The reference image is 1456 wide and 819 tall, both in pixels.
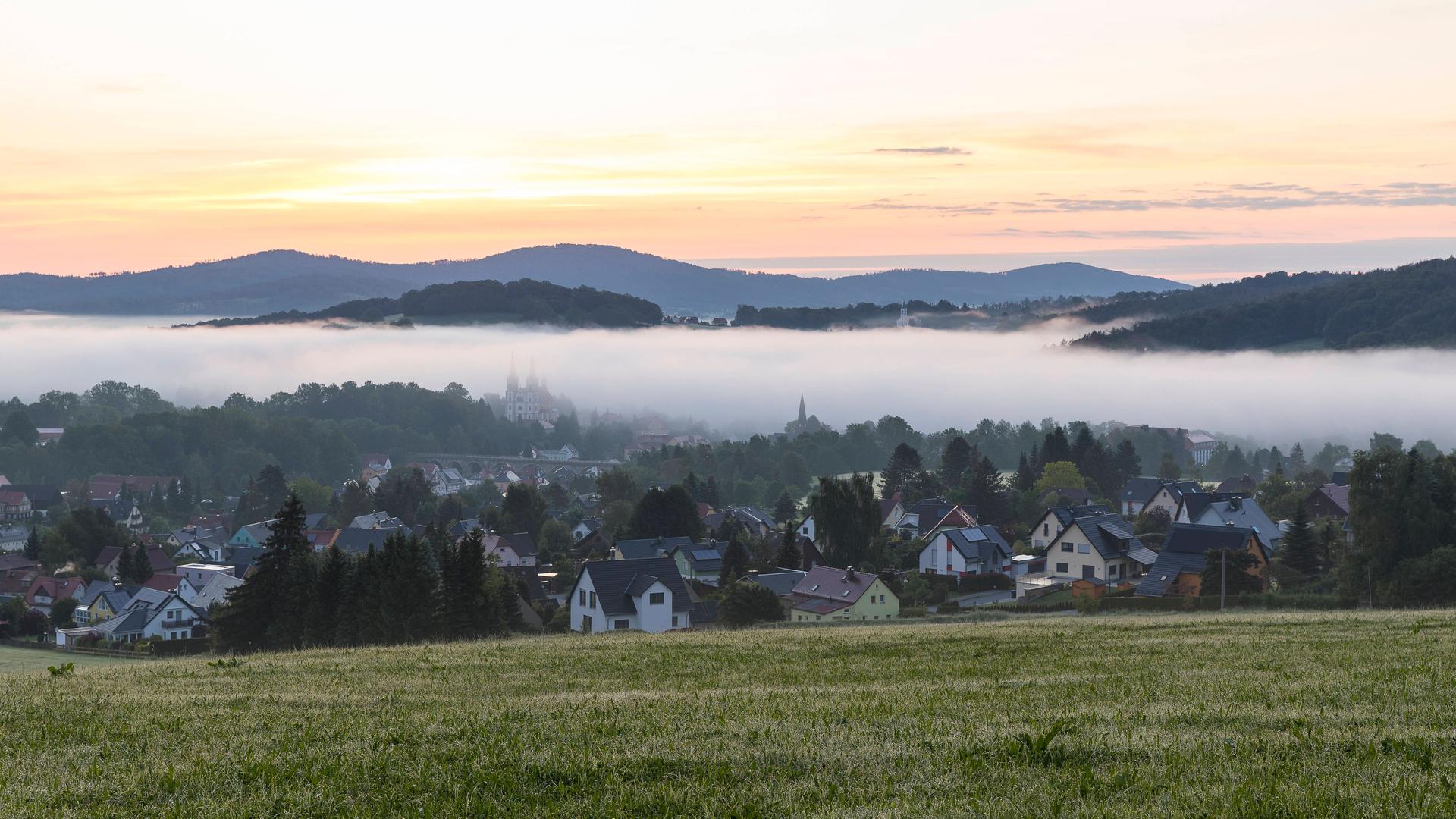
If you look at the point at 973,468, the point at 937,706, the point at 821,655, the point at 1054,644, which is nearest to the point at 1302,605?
the point at 1054,644

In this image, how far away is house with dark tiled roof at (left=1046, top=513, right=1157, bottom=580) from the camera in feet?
216

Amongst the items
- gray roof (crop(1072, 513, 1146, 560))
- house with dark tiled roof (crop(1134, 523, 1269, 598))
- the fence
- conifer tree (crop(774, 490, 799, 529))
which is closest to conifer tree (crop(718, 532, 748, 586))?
gray roof (crop(1072, 513, 1146, 560))

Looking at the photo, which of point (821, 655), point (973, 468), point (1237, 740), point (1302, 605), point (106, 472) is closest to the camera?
point (1237, 740)

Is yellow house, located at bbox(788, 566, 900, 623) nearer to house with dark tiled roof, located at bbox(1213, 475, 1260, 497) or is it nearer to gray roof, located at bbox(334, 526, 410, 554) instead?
gray roof, located at bbox(334, 526, 410, 554)

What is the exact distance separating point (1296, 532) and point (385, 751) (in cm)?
5722

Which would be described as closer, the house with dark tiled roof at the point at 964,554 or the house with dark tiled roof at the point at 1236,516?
the house with dark tiled roof at the point at 964,554

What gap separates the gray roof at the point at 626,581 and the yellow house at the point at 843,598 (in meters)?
5.88

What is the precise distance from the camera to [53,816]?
30.9 feet

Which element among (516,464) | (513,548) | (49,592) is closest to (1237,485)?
(513,548)

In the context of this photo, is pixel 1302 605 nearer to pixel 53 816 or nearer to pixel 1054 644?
pixel 1054 644

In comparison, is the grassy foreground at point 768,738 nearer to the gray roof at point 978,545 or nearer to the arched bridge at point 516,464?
the gray roof at point 978,545

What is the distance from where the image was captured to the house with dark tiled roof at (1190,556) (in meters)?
56.0

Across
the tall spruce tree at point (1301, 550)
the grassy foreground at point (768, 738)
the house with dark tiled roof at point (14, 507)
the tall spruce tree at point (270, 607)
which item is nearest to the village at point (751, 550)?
the tall spruce tree at point (1301, 550)

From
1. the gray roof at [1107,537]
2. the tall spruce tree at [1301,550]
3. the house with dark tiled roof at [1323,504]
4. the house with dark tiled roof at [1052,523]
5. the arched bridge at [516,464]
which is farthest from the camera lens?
the arched bridge at [516,464]
